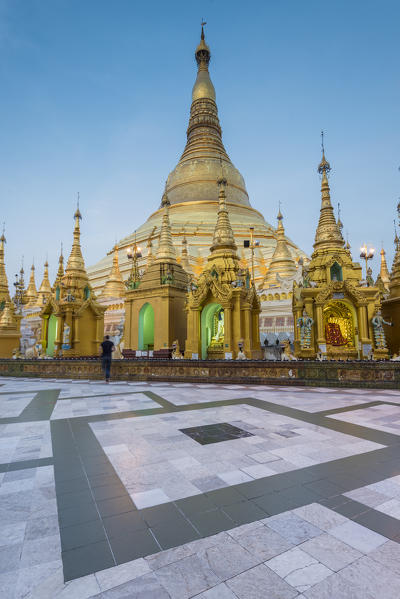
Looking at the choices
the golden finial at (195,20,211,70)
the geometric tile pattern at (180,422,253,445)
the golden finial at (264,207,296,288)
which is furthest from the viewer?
the golden finial at (195,20,211,70)

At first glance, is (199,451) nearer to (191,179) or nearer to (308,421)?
(308,421)

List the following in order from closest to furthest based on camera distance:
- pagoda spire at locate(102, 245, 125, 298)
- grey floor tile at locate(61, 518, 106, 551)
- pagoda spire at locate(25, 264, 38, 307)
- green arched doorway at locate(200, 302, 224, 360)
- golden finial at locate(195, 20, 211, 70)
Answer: grey floor tile at locate(61, 518, 106, 551), green arched doorway at locate(200, 302, 224, 360), pagoda spire at locate(102, 245, 125, 298), pagoda spire at locate(25, 264, 38, 307), golden finial at locate(195, 20, 211, 70)

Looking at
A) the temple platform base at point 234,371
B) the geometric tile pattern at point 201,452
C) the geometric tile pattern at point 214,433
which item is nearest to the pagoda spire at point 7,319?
the temple platform base at point 234,371

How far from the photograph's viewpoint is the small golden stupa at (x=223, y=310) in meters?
14.0

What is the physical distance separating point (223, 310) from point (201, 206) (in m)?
23.2

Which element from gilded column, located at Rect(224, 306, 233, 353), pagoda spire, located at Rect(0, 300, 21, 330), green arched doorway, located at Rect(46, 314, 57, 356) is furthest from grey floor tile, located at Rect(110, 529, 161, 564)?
pagoda spire, located at Rect(0, 300, 21, 330)

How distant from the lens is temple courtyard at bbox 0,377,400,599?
5.94ft

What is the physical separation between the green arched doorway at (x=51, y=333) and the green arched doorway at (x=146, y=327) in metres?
5.83

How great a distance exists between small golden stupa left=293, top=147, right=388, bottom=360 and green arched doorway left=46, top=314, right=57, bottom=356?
13.6m

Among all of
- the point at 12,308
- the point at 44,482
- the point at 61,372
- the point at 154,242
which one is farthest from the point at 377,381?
the point at 154,242

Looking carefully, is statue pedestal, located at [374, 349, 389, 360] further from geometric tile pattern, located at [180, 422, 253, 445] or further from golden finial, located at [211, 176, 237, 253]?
geometric tile pattern, located at [180, 422, 253, 445]

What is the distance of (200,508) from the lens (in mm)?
2598

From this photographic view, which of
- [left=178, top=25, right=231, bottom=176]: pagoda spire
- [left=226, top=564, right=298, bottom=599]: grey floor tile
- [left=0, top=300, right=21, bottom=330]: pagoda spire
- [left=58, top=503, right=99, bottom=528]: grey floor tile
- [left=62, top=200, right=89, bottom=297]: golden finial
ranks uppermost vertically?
[left=178, top=25, right=231, bottom=176]: pagoda spire

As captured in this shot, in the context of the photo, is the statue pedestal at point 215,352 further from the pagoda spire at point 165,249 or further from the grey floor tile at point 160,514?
the grey floor tile at point 160,514
